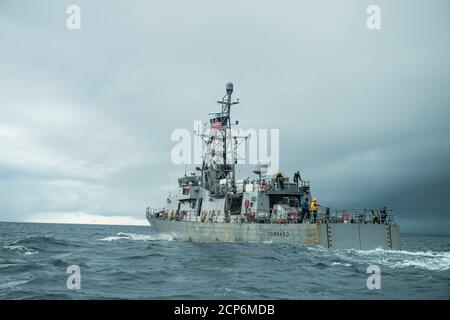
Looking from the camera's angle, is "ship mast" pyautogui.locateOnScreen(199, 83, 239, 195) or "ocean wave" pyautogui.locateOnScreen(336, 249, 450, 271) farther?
"ship mast" pyautogui.locateOnScreen(199, 83, 239, 195)

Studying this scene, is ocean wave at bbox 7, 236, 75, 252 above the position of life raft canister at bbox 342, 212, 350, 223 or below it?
below

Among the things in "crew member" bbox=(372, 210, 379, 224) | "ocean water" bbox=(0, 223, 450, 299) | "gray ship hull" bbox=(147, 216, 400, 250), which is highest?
"crew member" bbox=(372, 210, 379, 224)

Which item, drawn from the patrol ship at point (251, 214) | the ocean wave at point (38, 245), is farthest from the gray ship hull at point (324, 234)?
the ocean wave at point (38, 245)

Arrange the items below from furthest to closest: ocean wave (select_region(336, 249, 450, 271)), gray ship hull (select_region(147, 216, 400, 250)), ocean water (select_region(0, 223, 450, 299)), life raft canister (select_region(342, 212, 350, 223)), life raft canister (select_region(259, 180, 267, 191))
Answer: life raft canister (select_region(259, 180, 267, 191)), life raft canister (select_region(342, 212, 350, 223)), gray ship hull (select_region(147, 216, 400, 250)), ocean wave (select_region(336, 249, 450, 271)), ocean water (select_region(0, 223, 450, 299))

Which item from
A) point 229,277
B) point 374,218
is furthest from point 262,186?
point 229,277

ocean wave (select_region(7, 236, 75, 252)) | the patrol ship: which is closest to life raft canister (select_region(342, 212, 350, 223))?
the patrol ship

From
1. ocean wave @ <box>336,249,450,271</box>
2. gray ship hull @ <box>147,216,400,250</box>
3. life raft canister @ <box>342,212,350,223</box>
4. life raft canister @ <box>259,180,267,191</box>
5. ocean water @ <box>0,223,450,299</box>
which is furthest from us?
life raft canister @ <box>259,180,267,191</box>

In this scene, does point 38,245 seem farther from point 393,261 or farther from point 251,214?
point 393,261

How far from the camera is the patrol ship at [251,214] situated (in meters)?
28.5

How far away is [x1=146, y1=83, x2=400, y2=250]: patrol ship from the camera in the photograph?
28531 millimetres

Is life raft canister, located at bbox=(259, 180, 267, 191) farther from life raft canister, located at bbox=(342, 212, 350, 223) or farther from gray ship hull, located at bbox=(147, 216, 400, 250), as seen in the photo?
life raft canister, located at bbox=(342, 212, 350, 223)

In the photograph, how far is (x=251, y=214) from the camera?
3591 centimetres

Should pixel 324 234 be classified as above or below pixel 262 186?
below
